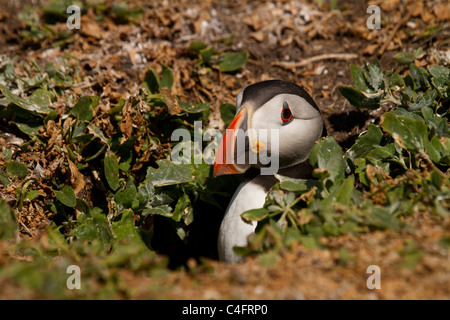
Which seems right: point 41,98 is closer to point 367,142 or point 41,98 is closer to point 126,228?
point 126,228

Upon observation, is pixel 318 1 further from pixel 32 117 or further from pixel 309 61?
pixel 32 117

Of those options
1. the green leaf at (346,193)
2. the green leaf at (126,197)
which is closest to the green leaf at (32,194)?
the green leaf at (126,197)

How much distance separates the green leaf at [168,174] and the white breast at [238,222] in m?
0.41

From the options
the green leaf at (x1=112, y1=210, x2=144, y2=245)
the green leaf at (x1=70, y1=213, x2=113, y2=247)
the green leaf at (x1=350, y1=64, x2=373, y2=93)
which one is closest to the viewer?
the green leaf at (x1=70, y1=213, x2=113, y2=247)

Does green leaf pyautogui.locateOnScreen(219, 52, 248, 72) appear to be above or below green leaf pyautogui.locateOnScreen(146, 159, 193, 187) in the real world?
above

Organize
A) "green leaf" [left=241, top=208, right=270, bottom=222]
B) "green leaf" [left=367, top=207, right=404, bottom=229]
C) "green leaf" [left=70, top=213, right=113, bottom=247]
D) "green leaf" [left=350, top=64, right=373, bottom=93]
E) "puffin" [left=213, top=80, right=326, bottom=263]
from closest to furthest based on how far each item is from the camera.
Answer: "green leaf" [left=367, top=207, right=404, bottom=229] < "green leaf" [left=241, top=208, right=270, bottom=222] < "puffin" [left=213, top=80, right=326, bottom=263] < "green leaf" [left=70, top=213, right=113, bottom=247] < "green leaf" [left=350, top=64, right=373, bottom=93]

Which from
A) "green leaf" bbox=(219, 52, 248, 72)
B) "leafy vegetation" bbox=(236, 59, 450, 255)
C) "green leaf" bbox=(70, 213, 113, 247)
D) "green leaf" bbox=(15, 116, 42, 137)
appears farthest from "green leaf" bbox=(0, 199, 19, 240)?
"green leaf" bbox=(219, 52, 248, 72)

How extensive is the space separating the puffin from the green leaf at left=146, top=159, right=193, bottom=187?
14.3 inches

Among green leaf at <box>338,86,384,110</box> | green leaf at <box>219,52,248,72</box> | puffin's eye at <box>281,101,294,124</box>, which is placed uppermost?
green leaf at <box>219,52,248,72</box>

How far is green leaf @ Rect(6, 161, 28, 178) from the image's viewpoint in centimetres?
306

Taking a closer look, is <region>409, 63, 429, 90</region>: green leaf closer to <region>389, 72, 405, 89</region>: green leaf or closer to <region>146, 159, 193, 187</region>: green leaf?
<region>389, 72, 405, 89</region>: green leaf

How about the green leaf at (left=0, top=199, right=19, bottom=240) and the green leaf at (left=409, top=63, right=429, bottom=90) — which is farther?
the green leaf at (left=409, top=63, right=429, bottom=90)

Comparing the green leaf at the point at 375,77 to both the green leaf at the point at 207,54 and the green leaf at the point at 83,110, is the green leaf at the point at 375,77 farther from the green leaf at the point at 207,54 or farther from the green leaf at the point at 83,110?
the green leaf at the point at 83,110

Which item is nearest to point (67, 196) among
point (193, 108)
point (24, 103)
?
point (24, 103)
